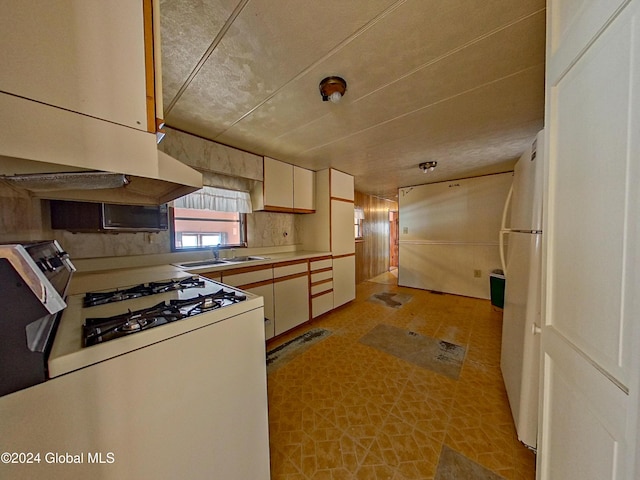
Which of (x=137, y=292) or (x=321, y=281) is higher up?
(x=137, y=292)

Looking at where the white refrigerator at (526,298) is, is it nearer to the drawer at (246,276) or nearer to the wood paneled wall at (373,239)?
the drawer at (246,276)

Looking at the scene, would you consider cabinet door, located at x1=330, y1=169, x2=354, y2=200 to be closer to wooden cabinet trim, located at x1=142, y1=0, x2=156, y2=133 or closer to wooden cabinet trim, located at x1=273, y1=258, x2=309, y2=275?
wooden cabinet trim, located at x1=273, y1=258, x2=309, y2=275

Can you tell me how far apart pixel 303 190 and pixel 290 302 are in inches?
63.9

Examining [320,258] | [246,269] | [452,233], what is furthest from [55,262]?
[452,233]

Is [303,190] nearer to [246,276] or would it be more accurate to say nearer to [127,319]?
[246,276]

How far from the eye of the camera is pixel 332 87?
138 cm

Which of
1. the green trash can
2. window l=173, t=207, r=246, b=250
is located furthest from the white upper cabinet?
the green trash can

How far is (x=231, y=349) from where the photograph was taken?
33.7 inches

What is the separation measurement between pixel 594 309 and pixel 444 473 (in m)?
1.17

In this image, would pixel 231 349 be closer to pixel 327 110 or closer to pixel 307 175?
pixel 327 110

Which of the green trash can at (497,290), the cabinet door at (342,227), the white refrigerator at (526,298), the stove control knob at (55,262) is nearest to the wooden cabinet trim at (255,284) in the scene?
the cabinet door at (342,227)

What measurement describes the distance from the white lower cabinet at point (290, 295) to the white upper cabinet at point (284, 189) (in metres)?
0.82

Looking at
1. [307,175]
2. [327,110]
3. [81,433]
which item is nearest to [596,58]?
[327,110]

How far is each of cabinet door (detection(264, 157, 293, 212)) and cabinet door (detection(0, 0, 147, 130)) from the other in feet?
6.64
